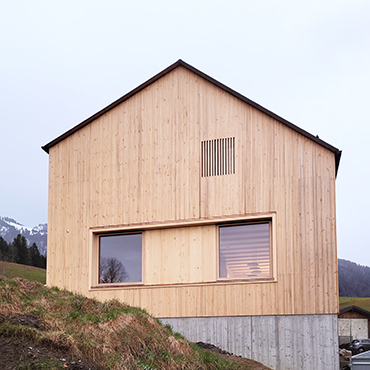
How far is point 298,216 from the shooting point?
54.5 feet

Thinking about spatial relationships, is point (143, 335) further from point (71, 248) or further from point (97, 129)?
point (97, 129)

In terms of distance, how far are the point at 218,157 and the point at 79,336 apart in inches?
345

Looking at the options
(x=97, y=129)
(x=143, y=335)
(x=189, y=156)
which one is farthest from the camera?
(x=97, y=129)

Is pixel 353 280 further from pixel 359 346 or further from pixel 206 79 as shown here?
pixel 206 79

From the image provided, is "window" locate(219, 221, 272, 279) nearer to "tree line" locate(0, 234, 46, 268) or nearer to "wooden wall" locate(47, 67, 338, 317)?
"wooden wall" locate(47, 67, 338, 317)

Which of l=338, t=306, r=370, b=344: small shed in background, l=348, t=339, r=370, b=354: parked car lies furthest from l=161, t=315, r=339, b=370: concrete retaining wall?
l=338, t=306, r=370, b=344: small shed in background

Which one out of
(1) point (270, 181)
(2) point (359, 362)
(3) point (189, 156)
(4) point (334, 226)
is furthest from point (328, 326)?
(3) point (189, 156)

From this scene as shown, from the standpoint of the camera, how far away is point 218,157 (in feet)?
58.9

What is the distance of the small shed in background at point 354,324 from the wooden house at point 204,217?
40613 mm

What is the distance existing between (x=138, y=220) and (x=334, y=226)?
232 inches

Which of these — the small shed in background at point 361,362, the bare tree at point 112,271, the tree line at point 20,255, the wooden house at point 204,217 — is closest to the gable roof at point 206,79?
the wooden house at point 204,217

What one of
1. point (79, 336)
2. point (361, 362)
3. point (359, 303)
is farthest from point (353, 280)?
point (79, 336)

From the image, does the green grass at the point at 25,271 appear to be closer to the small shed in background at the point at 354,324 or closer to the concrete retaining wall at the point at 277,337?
the small shed in background at the point at 354,324

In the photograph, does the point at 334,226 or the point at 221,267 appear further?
the point at 221,267
